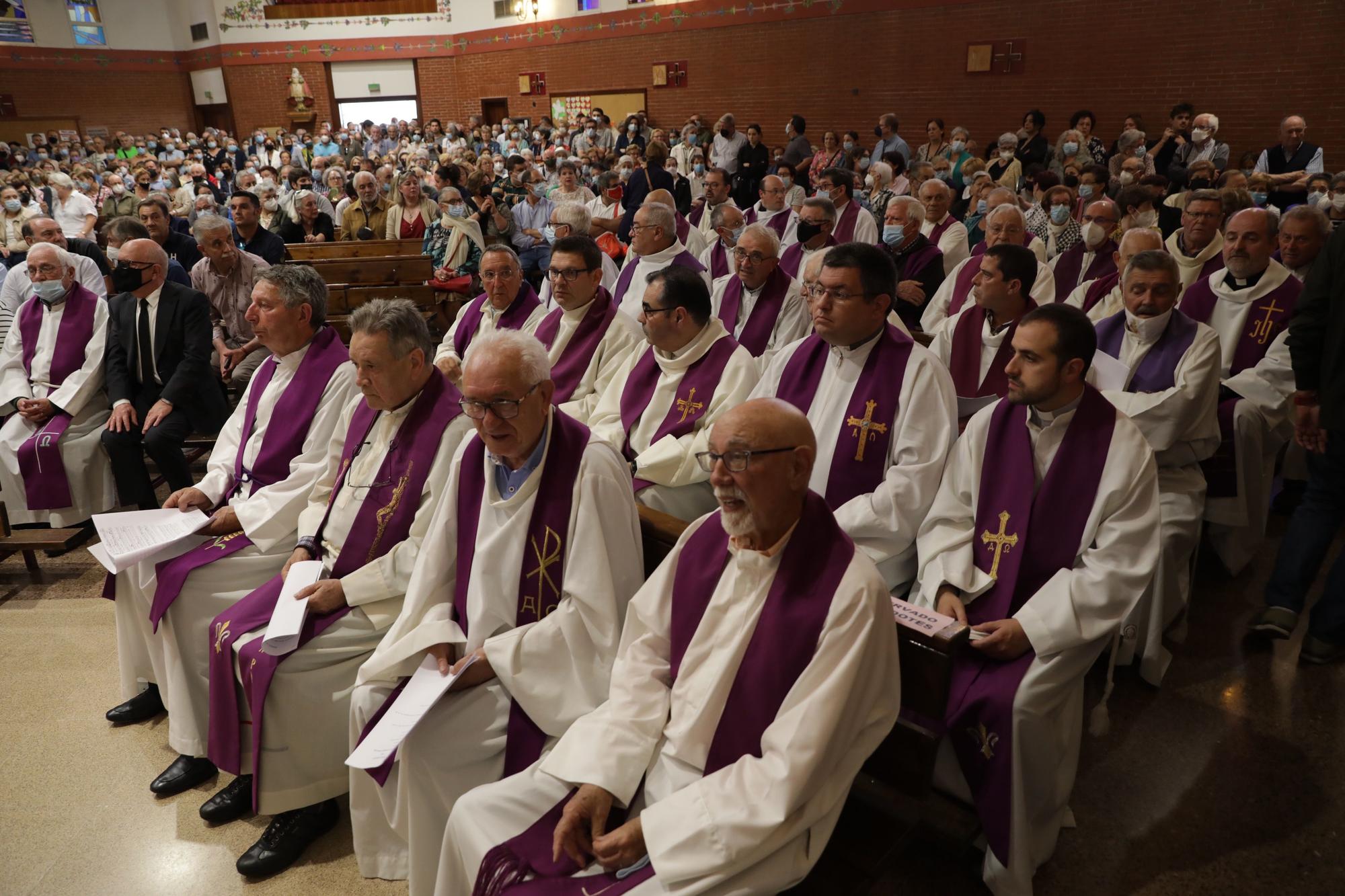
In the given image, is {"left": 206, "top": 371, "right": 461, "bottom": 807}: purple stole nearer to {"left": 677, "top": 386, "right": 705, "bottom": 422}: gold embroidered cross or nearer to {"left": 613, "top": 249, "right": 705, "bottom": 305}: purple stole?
{"left": 677, "top": 386, "right": 705, "bottom": 422}: gold embroidered cross

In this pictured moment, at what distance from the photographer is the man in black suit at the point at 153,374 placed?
5.05 metres

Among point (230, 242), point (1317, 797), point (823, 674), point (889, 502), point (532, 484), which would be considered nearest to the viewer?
point (823, 674)

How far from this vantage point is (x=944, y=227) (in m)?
7.64

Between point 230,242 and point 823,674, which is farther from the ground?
point 230,242

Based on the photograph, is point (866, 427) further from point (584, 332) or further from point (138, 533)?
point (138, 533)

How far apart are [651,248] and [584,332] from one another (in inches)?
65.0

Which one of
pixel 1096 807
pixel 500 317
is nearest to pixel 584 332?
pixel 500 317

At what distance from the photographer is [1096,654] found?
2.78 m

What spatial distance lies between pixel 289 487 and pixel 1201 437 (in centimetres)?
393

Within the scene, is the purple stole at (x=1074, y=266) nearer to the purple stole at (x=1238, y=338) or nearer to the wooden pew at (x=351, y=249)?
the purple stole at (x=1238, y=338)

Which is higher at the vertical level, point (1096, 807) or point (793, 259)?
point (793, 259)

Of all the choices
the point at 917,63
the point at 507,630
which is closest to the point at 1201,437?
the point at 507,630

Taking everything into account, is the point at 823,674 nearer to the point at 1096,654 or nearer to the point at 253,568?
the point at 1096,654

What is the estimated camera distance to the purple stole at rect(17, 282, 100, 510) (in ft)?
17.0
